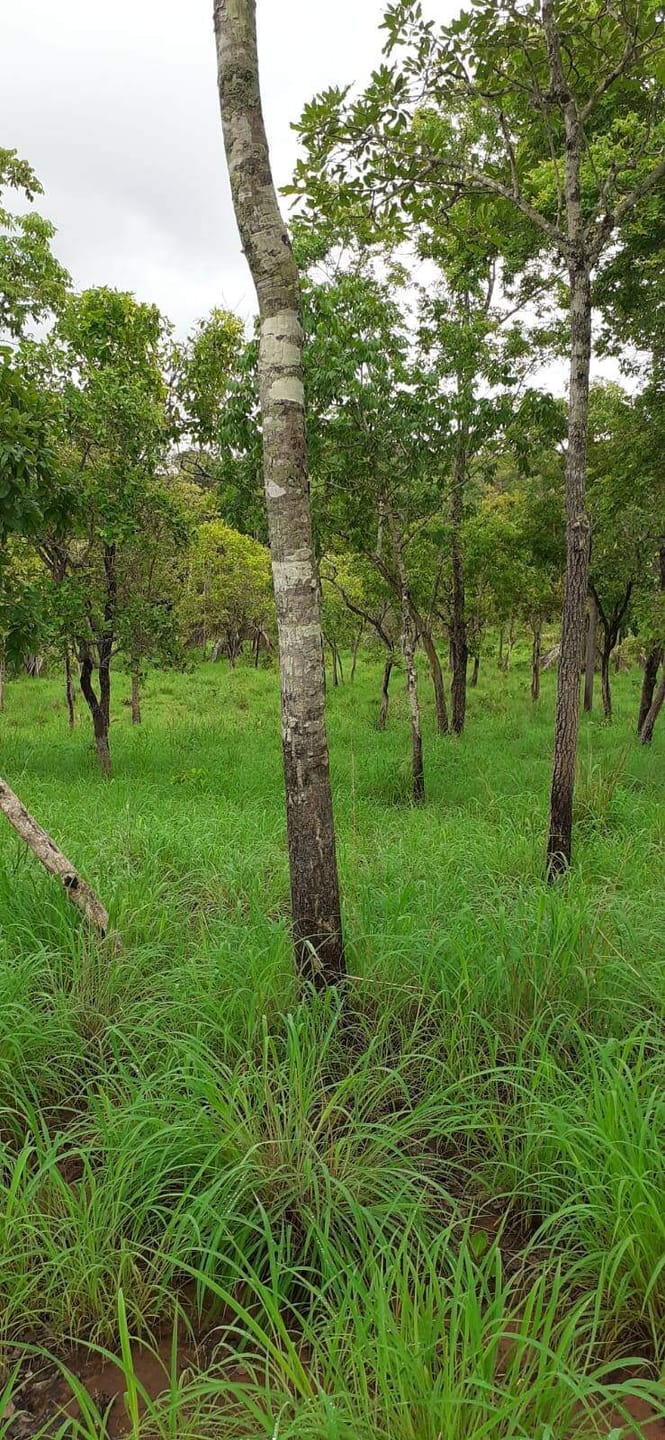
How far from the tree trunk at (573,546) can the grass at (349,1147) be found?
0.46 metres

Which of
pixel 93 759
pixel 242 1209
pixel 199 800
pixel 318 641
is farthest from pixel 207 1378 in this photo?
pixel 93 759

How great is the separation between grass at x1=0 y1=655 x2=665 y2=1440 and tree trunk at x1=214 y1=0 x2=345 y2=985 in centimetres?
32

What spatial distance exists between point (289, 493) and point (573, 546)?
2.26 metres

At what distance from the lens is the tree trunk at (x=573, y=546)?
4020mm

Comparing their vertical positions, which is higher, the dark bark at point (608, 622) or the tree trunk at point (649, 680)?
the dark bark at point (608, 622)

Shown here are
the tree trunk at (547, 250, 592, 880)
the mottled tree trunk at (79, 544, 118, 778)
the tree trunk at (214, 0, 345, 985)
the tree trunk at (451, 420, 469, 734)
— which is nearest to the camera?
the tree trunk at (214, 0, 345, 985)

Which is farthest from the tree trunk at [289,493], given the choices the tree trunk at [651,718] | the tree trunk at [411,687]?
the tree trunk at [651,718]

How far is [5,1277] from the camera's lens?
1.73 metres

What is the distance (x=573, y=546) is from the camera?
13.6 ft

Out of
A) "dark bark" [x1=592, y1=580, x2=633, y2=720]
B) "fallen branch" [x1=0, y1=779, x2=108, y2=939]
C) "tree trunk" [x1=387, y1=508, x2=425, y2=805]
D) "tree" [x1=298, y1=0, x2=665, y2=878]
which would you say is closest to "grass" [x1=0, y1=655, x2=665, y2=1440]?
"fallen branch" [x1=0, y1=779, x2=108, y2=939]

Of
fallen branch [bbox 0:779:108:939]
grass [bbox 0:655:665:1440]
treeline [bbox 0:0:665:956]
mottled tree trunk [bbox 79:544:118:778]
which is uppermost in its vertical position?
treeline [bbox 0:0:665:956]

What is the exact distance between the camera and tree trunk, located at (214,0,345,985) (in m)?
2.50

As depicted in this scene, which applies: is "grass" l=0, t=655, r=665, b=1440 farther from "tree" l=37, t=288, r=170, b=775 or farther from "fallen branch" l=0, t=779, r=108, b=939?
"tree" l=37, t=288, r=170, b=775

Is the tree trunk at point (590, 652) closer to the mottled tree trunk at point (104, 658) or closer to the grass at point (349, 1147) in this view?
the mottled tree trunk at point (104, 658)
